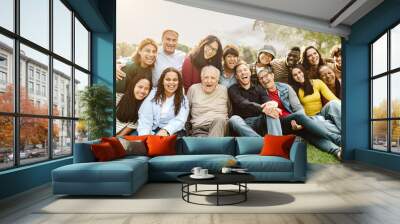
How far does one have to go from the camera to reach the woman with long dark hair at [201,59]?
30.2 ft

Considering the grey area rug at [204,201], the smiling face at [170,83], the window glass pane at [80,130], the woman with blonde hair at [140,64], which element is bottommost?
the grey area rug at [204,201]

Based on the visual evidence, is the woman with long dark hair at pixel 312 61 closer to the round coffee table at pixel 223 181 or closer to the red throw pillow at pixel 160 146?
the red throw pillow at pixel 160 146

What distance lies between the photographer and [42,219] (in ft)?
12.4

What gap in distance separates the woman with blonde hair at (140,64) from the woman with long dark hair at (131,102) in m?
0.10

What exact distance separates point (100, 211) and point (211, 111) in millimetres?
5314

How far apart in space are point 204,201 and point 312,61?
606cm

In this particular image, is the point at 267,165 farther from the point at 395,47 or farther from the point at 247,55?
the point at 395,47

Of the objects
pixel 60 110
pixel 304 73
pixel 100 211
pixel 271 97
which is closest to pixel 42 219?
pixel 100 211

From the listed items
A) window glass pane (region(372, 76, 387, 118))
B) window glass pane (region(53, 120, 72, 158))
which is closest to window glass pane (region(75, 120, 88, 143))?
window glass pane (region(53, 120, 72, 158))

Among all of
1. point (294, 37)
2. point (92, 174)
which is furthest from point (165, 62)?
point (92, 174)

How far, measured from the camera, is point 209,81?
9.22m

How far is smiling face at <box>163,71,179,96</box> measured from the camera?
9156mm

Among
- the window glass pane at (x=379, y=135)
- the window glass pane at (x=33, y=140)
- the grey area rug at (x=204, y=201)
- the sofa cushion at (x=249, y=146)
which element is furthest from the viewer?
the window glass pane at (x=379, y=135)

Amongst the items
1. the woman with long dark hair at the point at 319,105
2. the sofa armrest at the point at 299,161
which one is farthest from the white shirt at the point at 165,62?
the sofa armrest at the point at 299,161
